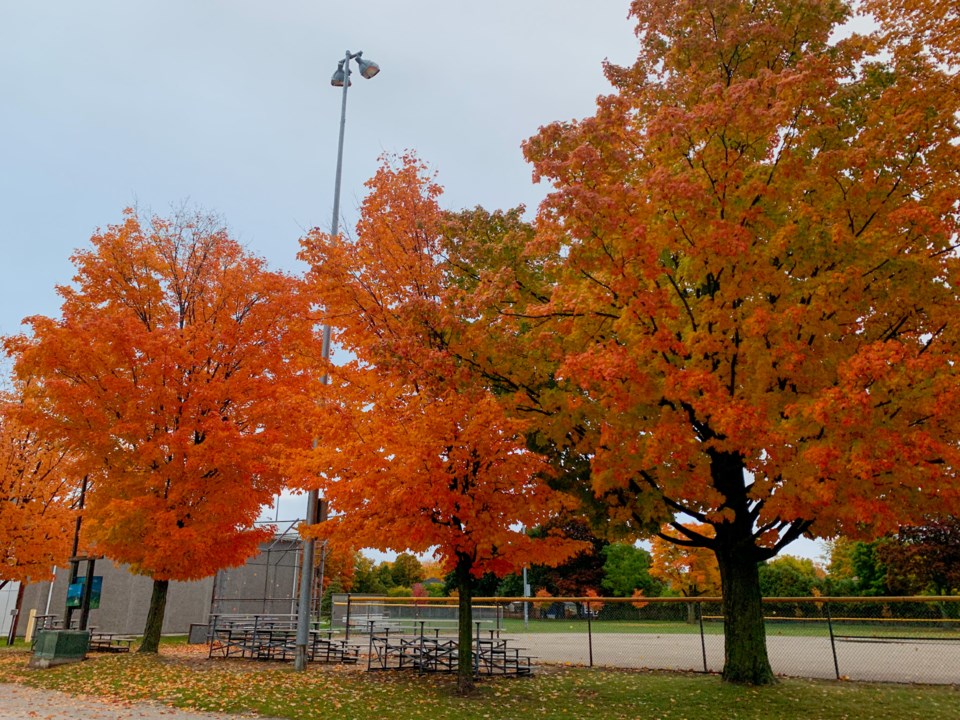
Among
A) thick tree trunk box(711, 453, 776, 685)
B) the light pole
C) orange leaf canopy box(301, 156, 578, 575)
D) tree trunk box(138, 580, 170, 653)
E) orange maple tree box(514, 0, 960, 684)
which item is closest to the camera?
orange maple tree box(514, 0, 960, 684)

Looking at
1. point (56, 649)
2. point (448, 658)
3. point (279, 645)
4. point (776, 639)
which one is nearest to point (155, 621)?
point (56, 649)

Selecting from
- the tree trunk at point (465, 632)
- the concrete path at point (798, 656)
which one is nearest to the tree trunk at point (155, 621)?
the concrete path at point (798, 656)

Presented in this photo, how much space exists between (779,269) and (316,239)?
284 inches

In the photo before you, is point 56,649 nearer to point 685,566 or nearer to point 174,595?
point 174,595

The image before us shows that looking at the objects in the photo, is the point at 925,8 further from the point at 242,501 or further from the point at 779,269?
the point at 242,501

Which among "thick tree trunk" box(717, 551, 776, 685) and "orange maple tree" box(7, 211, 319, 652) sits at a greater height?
"orange maple tree" box(7, 211, 319, 652)

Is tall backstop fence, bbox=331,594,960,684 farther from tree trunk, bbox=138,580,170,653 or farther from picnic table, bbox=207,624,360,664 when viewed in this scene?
tree trunk, bbox=138,580,170,653

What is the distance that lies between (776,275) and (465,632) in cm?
724

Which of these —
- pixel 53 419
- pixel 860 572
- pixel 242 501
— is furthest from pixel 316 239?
pixel 860 572

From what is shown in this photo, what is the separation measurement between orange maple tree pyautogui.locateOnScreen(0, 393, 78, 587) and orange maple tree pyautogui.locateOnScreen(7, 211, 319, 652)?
4.49 metres

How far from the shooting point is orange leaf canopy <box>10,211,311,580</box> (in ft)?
46.1

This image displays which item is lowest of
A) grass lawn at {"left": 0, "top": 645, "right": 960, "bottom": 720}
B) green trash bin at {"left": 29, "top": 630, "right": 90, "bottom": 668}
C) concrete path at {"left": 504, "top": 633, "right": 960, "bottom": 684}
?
concrete path at {"left": 504, "top": 633, "right": 960, "bottom": 684}

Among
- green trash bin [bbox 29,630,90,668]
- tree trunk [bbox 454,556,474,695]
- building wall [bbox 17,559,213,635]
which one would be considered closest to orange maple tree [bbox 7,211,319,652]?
green trash bin [bbox 29,630,90,668]

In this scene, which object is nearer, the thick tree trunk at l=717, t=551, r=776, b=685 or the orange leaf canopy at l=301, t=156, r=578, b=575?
the orange leaf canopy at l=301, t=156, r=578, b=575
